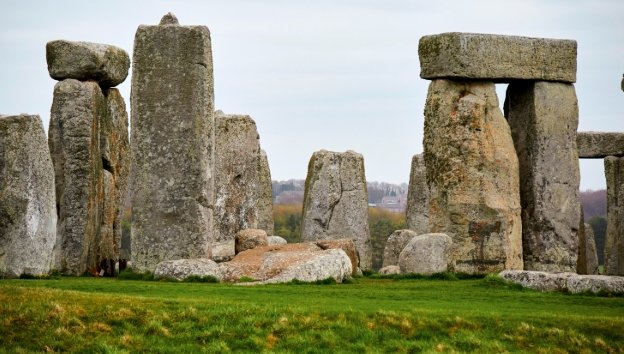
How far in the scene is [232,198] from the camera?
37.6m

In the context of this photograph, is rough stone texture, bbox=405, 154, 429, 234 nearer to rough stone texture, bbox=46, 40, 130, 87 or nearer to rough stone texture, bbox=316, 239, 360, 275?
rough stone texture, bbox=316, 239, 360, 275

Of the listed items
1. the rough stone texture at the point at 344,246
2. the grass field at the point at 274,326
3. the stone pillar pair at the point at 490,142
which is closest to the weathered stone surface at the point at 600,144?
the stone pillar pair at the point at 490,142

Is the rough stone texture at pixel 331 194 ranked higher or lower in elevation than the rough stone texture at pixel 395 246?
higher

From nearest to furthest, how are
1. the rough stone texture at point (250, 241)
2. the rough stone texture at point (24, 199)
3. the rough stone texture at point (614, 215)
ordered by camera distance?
the rough stone texture at point (24, 199)
the rough stone texture at point (250, 241)
the rough stone texture at point (614, 215)

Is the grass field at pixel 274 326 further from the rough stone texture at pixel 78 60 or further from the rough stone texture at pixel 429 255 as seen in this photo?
the rough stone texture at pixel 78 60

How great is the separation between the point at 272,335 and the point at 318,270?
21.5 feet

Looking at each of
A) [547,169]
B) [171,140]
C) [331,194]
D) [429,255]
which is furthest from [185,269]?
[331,194]

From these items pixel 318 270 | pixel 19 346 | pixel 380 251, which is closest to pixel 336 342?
pixel 19 346

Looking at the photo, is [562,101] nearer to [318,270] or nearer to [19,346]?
[318,270]

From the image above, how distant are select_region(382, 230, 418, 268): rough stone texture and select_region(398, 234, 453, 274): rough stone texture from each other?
7.66 metres

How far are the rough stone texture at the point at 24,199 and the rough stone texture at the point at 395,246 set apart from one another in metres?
13.5

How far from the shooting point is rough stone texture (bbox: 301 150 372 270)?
132 feet

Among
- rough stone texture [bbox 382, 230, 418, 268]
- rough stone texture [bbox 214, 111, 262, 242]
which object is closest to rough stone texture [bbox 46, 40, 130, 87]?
rough stone texture [bbox 214, 111, 262, 242]

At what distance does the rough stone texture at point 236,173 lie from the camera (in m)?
37.3
